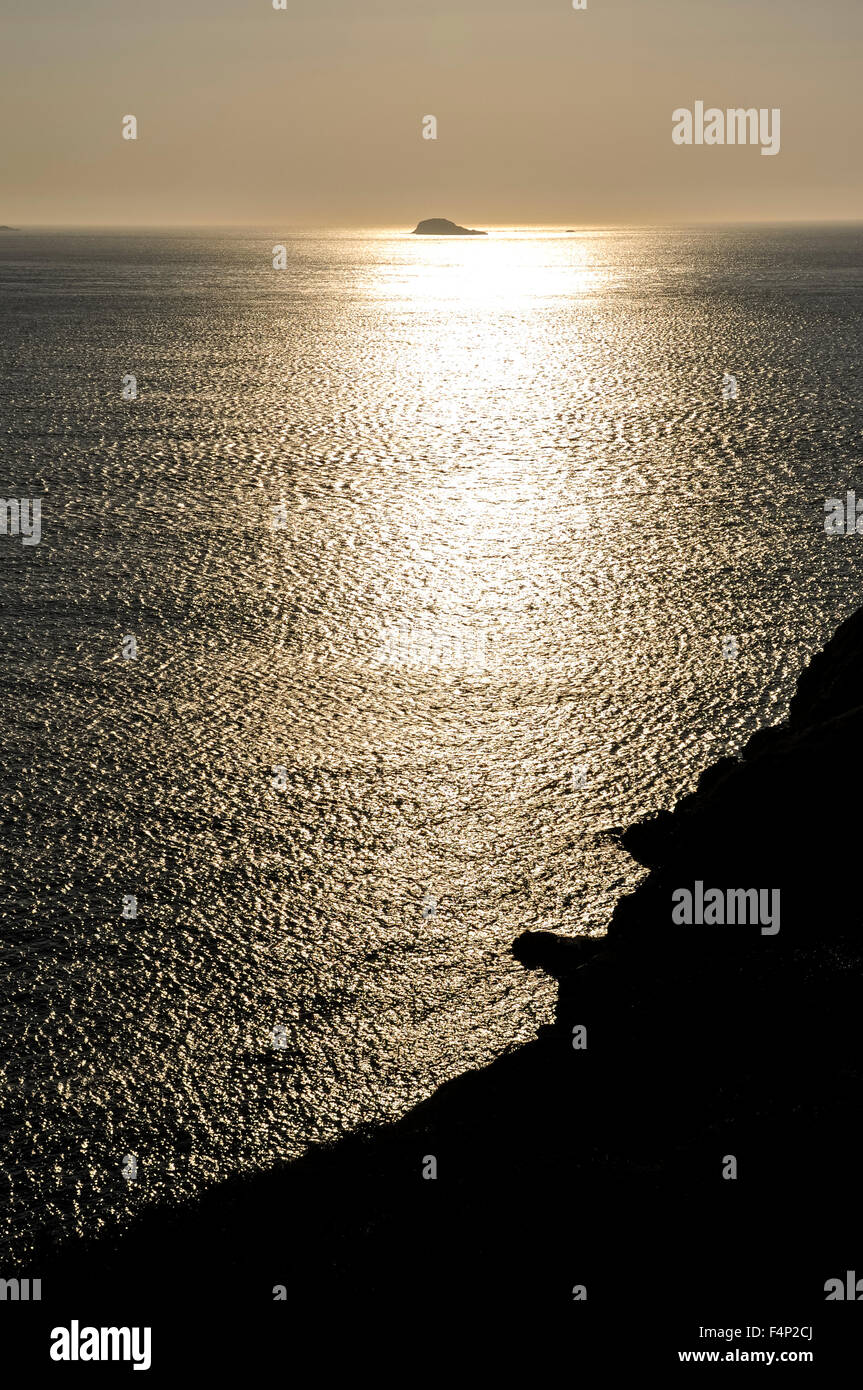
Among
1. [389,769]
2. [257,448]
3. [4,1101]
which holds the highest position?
[257,448]

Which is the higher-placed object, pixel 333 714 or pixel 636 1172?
pixel 333 714

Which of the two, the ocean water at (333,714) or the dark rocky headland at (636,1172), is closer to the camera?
the dark rocky headland at (636,1172)

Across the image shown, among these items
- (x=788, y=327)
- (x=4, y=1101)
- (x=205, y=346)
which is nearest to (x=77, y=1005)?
(x=4, y=1101)

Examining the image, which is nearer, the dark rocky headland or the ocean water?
the dark rocky headland
